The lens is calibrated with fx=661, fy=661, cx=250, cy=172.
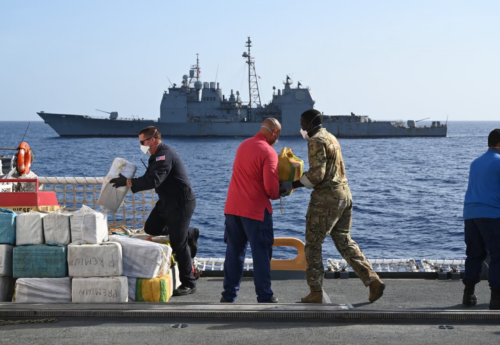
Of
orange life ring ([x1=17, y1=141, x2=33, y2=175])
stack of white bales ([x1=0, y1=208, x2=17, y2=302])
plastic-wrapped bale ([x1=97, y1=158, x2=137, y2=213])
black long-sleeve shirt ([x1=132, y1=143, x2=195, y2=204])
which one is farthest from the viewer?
orange life ring ([x1=17, y1=141, x2=33, y2=175])

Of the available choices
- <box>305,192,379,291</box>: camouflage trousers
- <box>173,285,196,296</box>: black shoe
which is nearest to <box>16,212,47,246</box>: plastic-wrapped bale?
<box>173,285,196,296</box>: black shoe

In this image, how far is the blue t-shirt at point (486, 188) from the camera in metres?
5.88

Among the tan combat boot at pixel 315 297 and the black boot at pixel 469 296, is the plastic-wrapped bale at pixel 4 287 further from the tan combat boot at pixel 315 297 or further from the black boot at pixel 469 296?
the black boot at pixel 469 296

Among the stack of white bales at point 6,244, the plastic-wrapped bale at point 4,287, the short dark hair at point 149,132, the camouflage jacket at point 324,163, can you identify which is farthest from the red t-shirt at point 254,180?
the plastic-wrapped bale at point 4,287

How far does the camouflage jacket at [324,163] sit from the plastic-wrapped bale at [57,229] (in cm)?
216

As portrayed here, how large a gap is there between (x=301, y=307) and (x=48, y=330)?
6.26 feet

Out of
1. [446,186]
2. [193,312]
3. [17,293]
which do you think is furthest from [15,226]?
[446,186]

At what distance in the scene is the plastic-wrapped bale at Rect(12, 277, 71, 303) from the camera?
581 centimetres

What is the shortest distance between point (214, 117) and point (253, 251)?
10460cm

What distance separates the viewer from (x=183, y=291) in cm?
659

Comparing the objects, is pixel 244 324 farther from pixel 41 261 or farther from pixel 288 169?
pixel 41 261

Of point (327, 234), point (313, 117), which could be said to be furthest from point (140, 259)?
point (313, 117)

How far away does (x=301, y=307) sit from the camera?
204 inches

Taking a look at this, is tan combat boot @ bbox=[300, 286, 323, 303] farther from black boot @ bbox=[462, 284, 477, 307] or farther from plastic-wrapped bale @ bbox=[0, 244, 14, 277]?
plastic-wrapped bale @ bbox=[0, 244, 14, 277]
